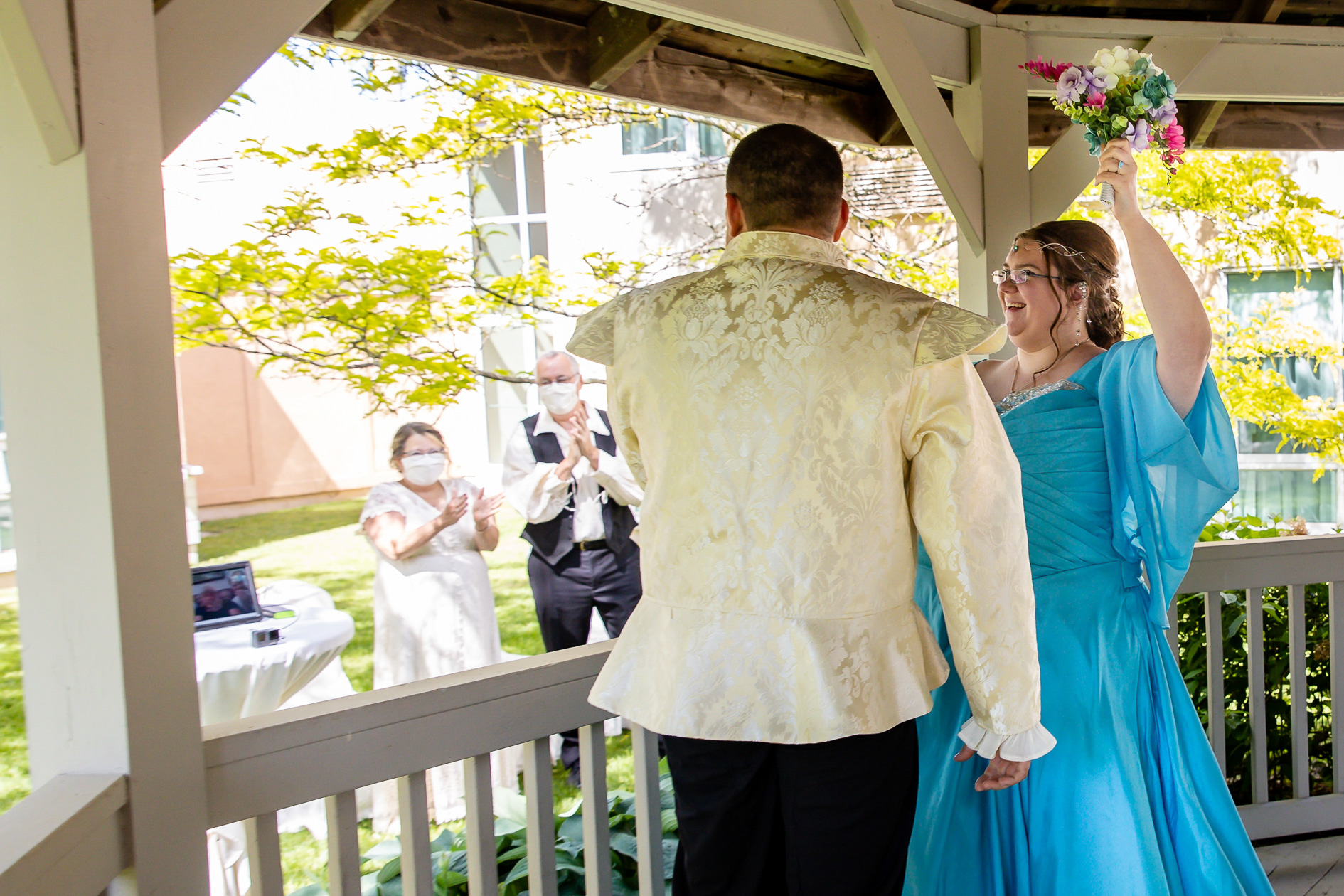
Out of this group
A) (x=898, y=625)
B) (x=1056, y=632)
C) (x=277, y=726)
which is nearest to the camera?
(x=898, y=625)

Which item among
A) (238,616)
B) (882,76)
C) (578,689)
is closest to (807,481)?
(578,689)

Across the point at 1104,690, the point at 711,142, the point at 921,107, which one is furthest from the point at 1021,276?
the point at 711,142

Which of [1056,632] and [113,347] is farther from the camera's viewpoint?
[1056,632]

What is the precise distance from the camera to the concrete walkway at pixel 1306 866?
2.42 m

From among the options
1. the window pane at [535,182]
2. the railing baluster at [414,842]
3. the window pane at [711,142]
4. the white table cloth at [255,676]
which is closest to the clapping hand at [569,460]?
the white table cloth at [255,676]

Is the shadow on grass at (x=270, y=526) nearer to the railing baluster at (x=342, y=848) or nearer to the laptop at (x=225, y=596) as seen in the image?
the laptop at (x=225, y=596)

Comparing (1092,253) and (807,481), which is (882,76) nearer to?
(1092,253)

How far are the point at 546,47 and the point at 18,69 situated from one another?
5.20 feet

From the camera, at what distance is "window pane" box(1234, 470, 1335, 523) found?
7.57 meters

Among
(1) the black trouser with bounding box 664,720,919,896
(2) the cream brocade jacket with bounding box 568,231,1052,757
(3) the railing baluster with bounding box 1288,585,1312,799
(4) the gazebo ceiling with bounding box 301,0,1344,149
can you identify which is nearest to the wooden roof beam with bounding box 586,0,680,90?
(4) the gazebo ceiling with bounding box 301,0,1344,149

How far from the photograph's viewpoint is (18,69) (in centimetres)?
113

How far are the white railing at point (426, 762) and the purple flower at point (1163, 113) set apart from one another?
138 centimetres

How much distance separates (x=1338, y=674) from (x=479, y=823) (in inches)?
88.9

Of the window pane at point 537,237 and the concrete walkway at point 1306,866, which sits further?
the window pane at point 537,237
